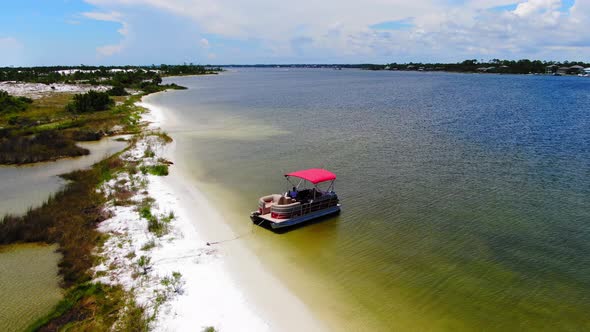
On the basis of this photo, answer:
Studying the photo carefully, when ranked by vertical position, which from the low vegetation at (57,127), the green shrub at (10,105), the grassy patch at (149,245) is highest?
the green shrub at (10,105)

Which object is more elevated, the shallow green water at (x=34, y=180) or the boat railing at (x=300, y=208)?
the boat railing at (x=300, y=208)

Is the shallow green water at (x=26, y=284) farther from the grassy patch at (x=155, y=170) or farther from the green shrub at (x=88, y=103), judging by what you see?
the green shrub at (x=88, y=103)

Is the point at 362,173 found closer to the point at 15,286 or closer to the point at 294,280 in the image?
the point at 294,280

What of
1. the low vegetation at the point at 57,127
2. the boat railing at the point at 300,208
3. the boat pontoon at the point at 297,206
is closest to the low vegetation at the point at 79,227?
the low vegetation at the point at 57,127

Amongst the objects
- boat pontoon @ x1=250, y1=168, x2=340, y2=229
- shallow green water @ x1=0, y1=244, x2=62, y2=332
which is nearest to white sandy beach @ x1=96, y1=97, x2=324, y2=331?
boat pontoon @ x1=250, y1=168, x2=340, y2=229

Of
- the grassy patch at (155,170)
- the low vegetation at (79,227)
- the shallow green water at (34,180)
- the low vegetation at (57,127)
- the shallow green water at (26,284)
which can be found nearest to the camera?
the low vegetation at (79,227)

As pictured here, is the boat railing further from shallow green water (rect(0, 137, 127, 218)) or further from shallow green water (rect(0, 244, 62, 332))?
Result: shallow green water (rect(0, 137, 127, 218))
